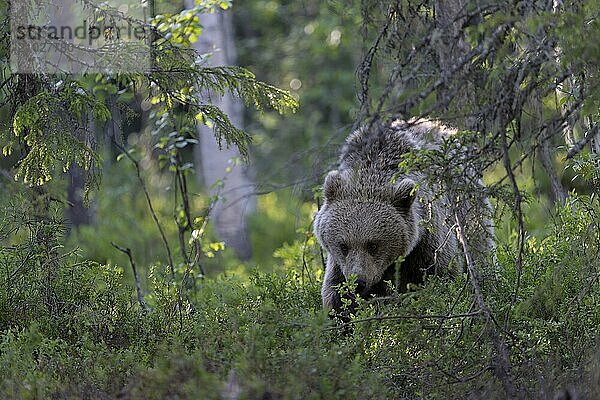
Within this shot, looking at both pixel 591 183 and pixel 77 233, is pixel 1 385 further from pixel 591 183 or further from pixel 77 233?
pixel 77 233

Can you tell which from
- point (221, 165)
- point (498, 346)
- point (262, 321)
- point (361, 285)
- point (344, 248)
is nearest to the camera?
point (498, 346)

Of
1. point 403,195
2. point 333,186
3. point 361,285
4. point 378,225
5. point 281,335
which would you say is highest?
point 333,186

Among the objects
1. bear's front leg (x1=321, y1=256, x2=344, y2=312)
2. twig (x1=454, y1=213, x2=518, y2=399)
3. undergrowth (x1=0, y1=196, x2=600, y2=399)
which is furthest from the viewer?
bear's front leg (x1=321, y1=256, x2=344, y2=312)

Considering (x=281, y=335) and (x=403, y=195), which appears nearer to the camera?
(x=281, y=335)

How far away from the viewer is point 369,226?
6.89 m

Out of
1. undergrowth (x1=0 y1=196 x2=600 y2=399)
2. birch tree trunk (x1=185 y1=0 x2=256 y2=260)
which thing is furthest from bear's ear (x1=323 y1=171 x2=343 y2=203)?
birch tree trunk (x1=185 y1=0 x2=256 y2=260)

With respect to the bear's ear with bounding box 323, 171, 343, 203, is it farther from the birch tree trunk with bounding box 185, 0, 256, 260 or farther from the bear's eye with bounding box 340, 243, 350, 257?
the birch tree trunk with bounding box 185, 0, 256, 260

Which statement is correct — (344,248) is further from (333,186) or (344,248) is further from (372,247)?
(333,186)

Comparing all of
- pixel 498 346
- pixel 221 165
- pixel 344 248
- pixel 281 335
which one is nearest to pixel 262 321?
pixel 281 335

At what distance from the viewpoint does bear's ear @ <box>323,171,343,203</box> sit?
7.07 m

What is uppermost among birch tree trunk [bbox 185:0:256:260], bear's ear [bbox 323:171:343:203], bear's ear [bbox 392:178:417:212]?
birch tree trunk [bbox 185:0:256:260]

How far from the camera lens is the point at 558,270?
5.17 meters

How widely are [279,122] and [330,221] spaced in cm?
Result: 1804

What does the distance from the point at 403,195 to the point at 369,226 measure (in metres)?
0.36
